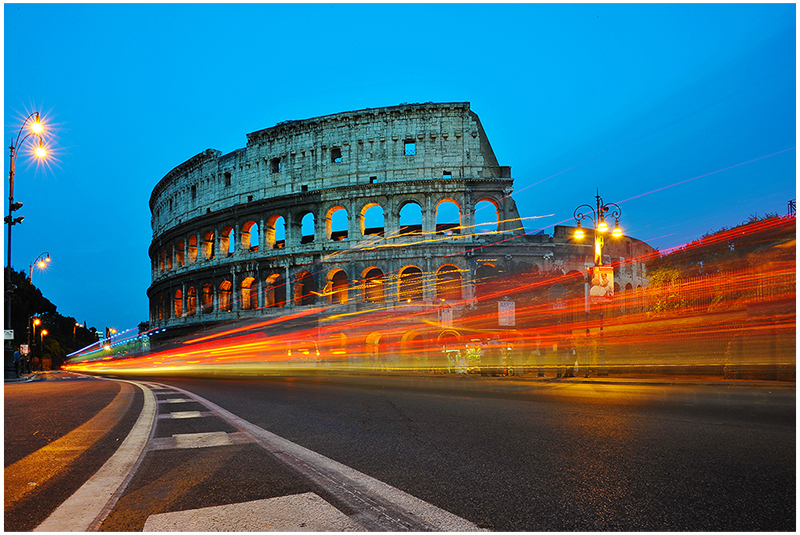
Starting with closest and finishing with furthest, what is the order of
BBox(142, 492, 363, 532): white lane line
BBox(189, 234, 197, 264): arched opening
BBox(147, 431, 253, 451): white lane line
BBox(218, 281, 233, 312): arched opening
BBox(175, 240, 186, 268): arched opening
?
BBox(142, 492, 363, 532): white lane line
BBox(147, 431, 253, 451): white lane line
BBox(218, 281, 233, 312): arched opening
BBox(189, 234, 197, 264): arched opening
BBox(175, 240, 186, 268): arched opening

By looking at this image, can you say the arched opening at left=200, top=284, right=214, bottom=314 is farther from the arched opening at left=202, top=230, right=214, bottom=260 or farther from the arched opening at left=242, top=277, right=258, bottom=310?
the arched opening at left=242, top=277, right=258, bottom=310

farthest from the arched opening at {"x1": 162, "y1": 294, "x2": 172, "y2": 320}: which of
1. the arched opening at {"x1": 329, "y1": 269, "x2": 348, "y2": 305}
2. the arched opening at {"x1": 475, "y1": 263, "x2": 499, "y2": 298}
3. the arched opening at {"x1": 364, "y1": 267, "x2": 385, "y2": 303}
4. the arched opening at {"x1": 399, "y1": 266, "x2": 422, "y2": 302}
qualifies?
the arched opening at {"x1": 475, "y1": 263, "x2": 499, "y2": 298}

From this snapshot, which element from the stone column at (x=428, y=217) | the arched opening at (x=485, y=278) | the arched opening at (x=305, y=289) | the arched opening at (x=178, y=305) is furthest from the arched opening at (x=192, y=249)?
the arched opening at (x=485, y=278)

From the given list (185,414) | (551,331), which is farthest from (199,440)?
(551,331)

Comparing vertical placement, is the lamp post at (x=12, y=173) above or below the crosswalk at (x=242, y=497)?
above

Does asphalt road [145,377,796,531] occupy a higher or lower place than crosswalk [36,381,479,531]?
lower

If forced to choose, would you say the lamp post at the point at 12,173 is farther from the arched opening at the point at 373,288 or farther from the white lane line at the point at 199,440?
the arched opening at the point at 373,288

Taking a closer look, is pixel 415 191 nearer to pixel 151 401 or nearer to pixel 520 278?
pixel 520 278
